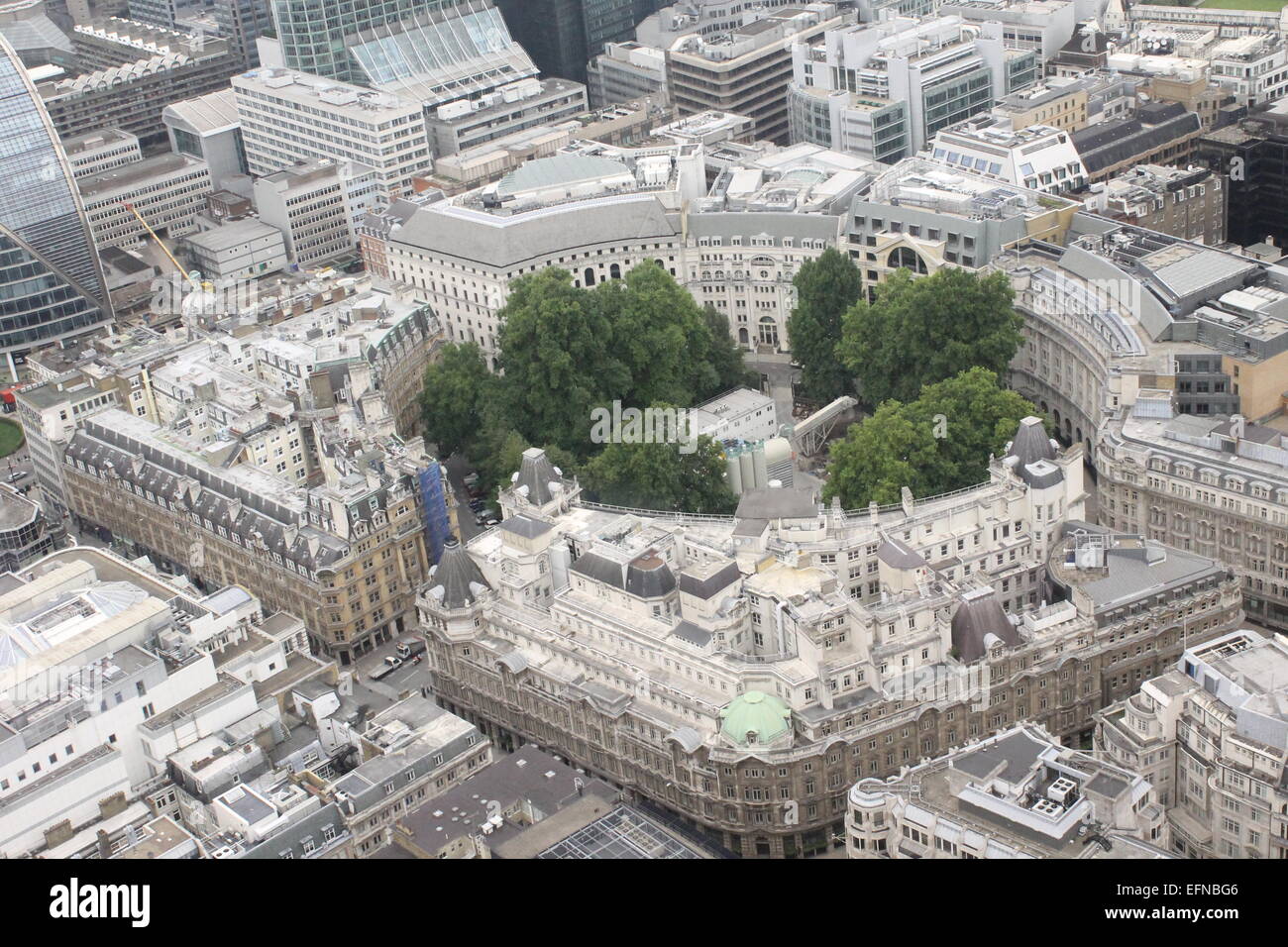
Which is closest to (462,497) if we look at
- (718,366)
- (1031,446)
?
(718,366)

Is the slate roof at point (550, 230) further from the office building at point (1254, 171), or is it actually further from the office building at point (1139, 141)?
the office building at point (1254, 171)

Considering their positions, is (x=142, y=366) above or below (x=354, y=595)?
above

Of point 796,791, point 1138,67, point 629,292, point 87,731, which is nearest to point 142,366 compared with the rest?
point 629,292

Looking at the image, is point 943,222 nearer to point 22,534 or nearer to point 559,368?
point 559,368

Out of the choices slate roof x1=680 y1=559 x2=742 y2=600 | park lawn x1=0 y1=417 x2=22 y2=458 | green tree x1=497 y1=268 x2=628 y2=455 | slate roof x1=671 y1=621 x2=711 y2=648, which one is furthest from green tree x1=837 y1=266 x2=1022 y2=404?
park lawn x1=0 y1=417 x2=22 y2=458

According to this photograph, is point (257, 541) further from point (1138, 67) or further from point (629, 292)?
point (1138, 67)

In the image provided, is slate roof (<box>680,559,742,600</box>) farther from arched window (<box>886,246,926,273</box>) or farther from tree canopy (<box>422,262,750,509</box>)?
arched window (<box>886,246,926,273</box>)
